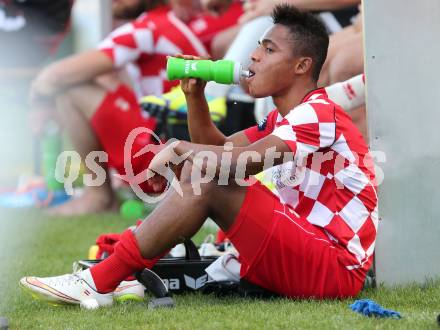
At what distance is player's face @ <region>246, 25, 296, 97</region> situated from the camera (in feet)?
11.5

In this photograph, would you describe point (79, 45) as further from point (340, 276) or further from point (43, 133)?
point (340, 276)

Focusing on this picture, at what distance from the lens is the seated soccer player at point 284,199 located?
127 inches

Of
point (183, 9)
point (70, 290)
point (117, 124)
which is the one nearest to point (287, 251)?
point (70, 290)

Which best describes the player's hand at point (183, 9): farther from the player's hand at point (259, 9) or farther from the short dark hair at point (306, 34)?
the short dark hair at point (306, 34)

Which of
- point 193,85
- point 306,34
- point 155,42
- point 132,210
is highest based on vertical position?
point 155,42

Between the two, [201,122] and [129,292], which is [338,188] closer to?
[201,122]

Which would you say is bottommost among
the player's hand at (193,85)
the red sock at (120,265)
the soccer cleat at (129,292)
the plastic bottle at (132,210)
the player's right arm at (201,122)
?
the plastic bottle at (132,210)

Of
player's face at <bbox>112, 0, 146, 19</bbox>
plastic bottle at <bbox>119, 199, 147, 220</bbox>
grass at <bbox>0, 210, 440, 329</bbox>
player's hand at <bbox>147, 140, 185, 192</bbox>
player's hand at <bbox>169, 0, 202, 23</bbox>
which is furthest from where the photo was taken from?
player's face at <bbox>112, 0, 146, 19</bbox>

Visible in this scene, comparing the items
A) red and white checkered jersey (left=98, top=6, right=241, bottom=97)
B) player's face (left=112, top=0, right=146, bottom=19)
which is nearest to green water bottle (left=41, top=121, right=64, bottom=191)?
player's face (left=112, top=0, right=146, bottom=19)

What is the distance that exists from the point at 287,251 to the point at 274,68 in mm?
700

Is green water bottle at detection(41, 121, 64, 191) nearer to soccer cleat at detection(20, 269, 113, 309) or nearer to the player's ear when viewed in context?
soccer cleat at detection(20, 269, 113, 309)

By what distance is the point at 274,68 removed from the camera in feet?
11.5

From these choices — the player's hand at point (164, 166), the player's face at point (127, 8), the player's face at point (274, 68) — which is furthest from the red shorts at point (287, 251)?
the player's face at point (127, 8)

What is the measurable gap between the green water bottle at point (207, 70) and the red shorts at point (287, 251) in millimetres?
419
